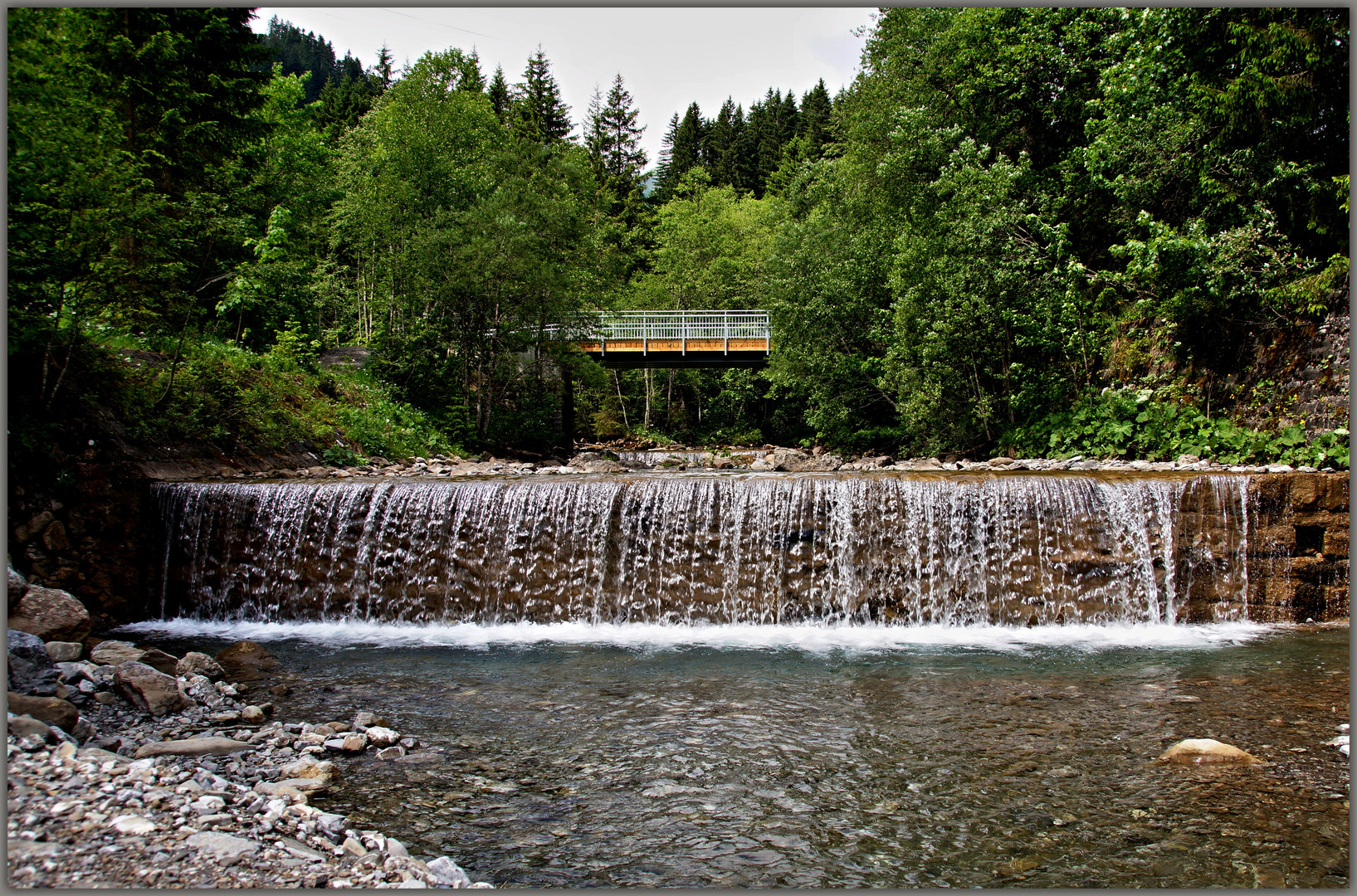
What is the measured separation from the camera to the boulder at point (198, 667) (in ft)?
20.6

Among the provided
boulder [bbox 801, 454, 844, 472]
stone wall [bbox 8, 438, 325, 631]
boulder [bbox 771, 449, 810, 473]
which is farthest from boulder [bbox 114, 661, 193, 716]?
boulder [bbox 801, 454, 844, 472]

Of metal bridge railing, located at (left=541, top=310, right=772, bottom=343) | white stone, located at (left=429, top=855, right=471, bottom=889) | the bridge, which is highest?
metal bridge railing, located at (left=541, top=310, right=772, bottom=343)

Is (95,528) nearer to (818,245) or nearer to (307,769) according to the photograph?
(307,769)

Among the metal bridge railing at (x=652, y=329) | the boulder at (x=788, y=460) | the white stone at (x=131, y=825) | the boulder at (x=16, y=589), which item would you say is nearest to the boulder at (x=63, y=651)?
the boulder at (x=16, y=589)

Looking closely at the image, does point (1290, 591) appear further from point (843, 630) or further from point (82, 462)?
point (82, 462)

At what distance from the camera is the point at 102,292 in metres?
9.59

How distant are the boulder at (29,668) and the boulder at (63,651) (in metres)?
0.74

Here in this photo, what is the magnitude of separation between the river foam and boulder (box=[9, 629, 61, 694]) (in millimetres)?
4016

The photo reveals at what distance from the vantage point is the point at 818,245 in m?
23.7

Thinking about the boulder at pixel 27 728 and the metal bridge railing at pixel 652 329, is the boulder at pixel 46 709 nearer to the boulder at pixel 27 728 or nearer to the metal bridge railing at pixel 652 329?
the boulder at pixel 27 728

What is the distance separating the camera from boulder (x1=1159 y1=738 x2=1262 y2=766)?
4773 mm

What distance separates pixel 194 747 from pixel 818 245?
22.2 metres

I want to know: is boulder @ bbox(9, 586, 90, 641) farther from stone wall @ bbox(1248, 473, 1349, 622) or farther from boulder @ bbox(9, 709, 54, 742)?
stone wall @ bbox(1248, 473, 1349, 622)

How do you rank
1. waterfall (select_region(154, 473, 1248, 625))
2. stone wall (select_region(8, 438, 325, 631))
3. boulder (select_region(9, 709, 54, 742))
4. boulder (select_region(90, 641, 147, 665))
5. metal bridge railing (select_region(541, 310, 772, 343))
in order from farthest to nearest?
metal bridge railing (select_region(541, 310, 772, 343)) < waterfall (select_region(154, 473, 1248, 625)) < stone wall (select_region(8, 438, 325, 631)) < boulder (select_region(90, 641, 147, 665)) < boulder (select_region(9, 709, 54, 742))
